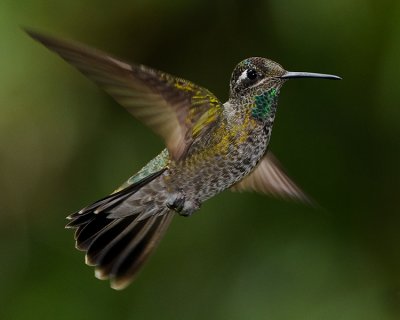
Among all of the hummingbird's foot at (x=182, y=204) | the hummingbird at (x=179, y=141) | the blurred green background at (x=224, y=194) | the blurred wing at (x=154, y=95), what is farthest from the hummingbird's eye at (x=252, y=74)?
the blurred green background at (x=224, y=194)

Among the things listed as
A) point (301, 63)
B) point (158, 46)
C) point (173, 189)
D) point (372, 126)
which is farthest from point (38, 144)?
point (173, 189)

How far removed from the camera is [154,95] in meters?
1.91

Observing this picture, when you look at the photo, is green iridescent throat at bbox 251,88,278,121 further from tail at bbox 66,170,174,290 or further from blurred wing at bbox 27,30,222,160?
tail at bbox 66,170,174,290

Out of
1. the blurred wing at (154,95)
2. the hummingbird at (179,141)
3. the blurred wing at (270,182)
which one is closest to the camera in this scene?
the blurred wing at (154,95)

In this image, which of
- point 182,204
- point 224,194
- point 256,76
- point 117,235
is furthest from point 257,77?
point 224,194

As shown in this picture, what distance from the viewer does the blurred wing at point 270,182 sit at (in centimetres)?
233

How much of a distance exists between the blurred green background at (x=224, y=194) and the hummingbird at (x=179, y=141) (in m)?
1.16

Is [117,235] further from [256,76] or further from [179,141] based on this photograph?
[256,76]

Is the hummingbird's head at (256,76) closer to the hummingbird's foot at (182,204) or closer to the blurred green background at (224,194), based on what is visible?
the hummingbird's foot at (182,204)

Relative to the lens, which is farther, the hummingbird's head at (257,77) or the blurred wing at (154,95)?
the hummingbird's head at (257,77)

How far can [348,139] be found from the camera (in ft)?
11.6

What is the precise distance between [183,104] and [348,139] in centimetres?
169

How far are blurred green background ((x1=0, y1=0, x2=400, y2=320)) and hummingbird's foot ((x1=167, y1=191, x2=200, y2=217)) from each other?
1376 millimetres

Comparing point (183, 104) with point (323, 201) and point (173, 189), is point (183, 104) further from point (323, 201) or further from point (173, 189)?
point (323, 201)
